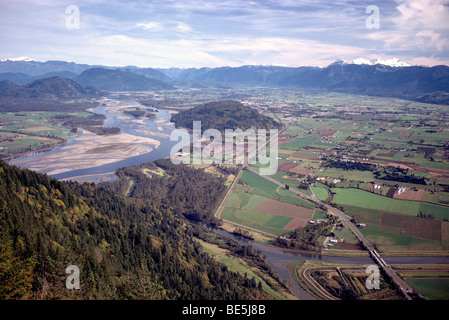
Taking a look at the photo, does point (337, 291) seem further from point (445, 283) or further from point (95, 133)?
point (95, 133)

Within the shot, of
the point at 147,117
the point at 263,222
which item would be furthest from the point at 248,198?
the point at 147,117

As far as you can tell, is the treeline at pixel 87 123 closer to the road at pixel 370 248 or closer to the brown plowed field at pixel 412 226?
the road at pixel 370 248

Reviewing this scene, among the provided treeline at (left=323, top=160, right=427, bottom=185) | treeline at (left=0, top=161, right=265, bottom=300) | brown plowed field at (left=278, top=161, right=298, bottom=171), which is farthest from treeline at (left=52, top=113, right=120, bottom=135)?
treeline at (left=323, top=160, right=427, bottom=185)

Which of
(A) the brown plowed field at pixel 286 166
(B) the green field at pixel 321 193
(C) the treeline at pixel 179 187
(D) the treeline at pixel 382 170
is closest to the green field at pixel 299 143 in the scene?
(A) the brown plowed field at pixel 286 166

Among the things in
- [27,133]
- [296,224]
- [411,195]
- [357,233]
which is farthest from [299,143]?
[27,133]

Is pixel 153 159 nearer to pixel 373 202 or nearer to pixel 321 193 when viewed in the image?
pixel 321 193

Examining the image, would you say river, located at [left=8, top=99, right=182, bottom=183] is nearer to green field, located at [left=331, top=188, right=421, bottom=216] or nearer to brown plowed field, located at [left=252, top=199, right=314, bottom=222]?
brown plowed field, located at [left=252, top=199, right=314, bottom=222]
